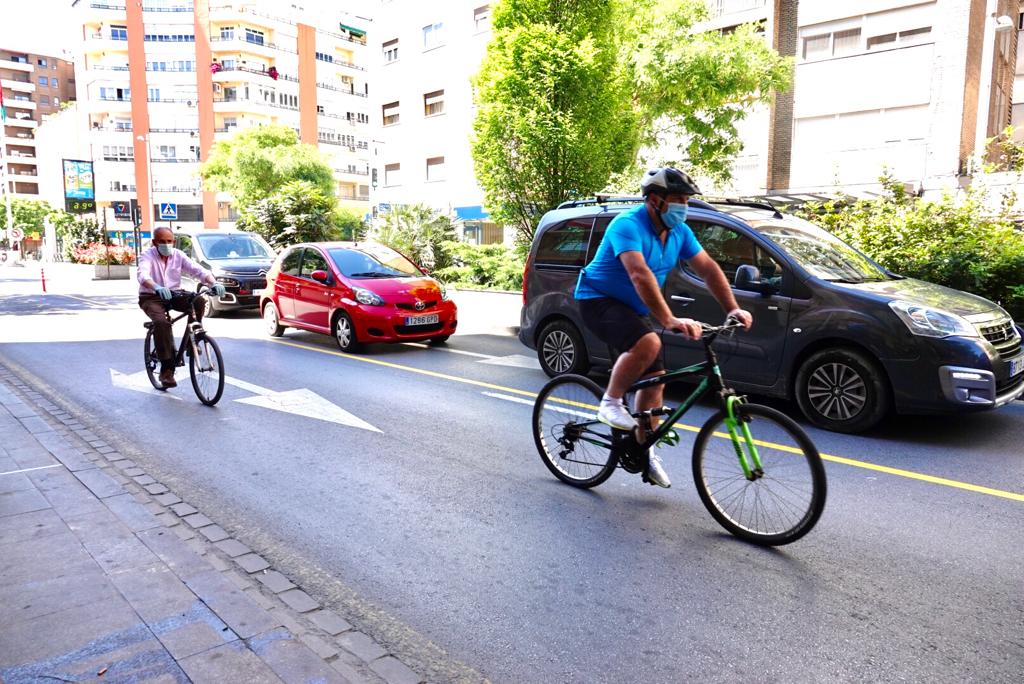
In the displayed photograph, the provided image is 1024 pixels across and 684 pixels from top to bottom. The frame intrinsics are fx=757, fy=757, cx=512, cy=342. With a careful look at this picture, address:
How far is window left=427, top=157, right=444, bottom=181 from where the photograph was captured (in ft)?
122

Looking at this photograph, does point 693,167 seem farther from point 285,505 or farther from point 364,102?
point 364,102

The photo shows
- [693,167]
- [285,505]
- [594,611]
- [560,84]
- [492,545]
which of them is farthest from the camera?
[693,167]

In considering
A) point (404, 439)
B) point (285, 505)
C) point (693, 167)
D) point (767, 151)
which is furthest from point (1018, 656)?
point (767, 151)

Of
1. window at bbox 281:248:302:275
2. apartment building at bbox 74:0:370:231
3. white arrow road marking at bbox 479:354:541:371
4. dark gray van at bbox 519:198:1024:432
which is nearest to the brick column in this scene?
white arrow road marking at bbox 479:354:541:371

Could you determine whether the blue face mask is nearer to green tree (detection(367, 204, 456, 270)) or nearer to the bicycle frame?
the bicycle frame

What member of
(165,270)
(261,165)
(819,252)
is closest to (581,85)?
(819,252)

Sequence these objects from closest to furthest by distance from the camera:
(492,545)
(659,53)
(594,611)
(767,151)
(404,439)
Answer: (594,611), (492,545), (404,439), (659,53), (767,151)

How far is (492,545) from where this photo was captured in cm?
418

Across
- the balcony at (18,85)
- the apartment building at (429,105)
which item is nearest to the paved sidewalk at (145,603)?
the apartment building at (429,105)

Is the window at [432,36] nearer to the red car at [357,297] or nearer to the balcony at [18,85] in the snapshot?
the red car at [357,297]

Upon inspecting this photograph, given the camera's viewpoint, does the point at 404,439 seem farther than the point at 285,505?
Yes

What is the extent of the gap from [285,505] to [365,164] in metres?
77.0

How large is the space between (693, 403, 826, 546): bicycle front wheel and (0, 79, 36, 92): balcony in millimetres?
128996

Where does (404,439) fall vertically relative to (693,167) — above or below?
below
